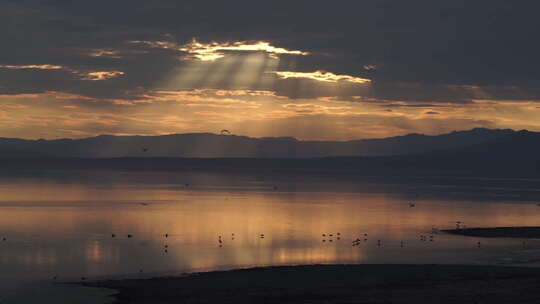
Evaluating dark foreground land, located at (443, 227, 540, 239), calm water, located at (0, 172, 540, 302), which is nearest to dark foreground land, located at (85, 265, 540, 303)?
calm water, located at (0, 172, 540, 302)

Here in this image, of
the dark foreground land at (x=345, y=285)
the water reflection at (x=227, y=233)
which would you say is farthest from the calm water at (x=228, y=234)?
the dark foreground land at (x=345, y=285)

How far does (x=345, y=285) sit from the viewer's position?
40281mm

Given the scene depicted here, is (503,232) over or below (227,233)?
below

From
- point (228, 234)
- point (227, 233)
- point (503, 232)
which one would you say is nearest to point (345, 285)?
point (228, 234)

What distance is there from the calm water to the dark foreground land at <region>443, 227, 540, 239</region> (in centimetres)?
328

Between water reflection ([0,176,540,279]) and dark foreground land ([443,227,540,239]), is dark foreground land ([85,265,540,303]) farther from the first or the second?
dark foreground land ([443,227,540,239])

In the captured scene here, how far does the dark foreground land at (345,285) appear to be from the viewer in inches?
1416

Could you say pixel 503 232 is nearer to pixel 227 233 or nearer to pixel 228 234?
pixel 228 234

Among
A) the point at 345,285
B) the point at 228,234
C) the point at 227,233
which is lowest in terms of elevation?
the point at 345,285

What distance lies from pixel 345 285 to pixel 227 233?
32.8 meters

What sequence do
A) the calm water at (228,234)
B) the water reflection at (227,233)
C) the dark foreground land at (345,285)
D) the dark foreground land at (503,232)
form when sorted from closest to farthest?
the dark foreground land at (345,285) → the calm water at (228,234) → the water reflection at (227,233) → the dark foreground land at (503,232)

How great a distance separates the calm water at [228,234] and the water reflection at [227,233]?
89 mm

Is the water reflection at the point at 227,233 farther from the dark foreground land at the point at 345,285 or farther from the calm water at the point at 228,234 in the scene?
the dark foreground land at the point at 345,285

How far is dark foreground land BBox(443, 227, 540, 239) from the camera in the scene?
6825 cm
